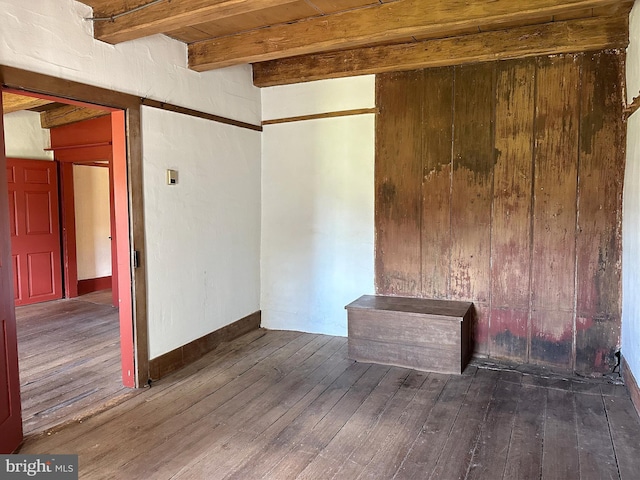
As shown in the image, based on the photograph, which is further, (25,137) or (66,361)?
(25,137)

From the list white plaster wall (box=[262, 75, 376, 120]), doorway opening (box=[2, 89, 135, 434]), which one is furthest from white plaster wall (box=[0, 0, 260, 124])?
white plaster wall (box=[262, 75, 376, 120])

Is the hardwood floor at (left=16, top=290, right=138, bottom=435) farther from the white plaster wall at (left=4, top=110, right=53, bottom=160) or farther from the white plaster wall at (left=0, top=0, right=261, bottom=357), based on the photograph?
the white plaster wall at (left=4, top=110, right=53, bottom=160)

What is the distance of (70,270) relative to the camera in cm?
662

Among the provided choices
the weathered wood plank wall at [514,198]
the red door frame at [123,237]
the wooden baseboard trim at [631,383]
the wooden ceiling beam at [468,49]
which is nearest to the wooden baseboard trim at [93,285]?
the red door frame at [123,237]

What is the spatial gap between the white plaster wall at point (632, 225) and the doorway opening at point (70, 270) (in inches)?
140

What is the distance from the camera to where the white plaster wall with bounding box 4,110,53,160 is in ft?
19.8

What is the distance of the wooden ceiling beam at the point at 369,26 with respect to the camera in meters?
2.75

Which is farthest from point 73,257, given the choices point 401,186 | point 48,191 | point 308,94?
point 401,186

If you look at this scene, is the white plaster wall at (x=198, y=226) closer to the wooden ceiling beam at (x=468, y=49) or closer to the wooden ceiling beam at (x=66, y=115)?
the wooden ceiling beam at (x=468, y=49)

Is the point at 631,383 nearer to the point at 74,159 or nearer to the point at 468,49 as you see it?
the point at 468,49

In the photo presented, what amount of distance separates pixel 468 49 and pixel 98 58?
2827 mm

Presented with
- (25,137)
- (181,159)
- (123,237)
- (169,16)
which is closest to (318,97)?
(181,159)

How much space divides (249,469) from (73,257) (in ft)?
18.2

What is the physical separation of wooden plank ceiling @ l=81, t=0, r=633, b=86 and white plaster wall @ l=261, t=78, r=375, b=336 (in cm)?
49
